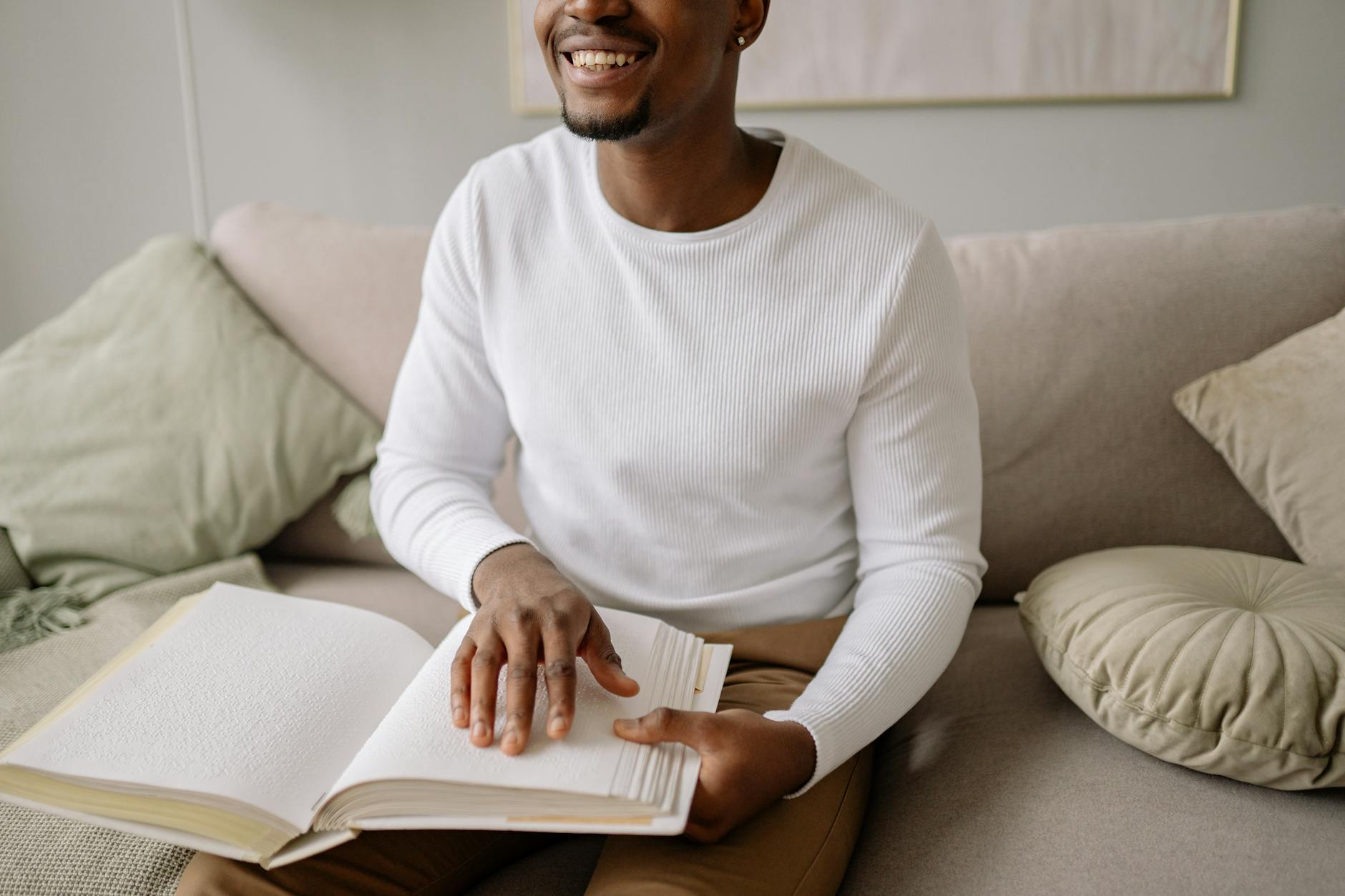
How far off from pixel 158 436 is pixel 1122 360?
1.28m

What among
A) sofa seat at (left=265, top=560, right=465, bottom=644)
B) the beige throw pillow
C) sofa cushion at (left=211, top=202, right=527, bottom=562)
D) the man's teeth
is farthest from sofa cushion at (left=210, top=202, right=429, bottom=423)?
the beige throw pillow

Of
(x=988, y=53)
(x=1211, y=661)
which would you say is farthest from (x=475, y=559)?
(x=988, y=53)

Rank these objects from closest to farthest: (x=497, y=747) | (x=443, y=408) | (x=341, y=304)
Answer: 1. (x=497, y=747)
2. (x=443, y=408)
3. (x=341, y=304)

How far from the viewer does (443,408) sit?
117 cm

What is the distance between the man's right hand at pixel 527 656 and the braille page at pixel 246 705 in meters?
0.12

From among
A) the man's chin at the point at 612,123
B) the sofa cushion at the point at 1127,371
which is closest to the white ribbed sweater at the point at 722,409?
the man's chin at the point at 612,123

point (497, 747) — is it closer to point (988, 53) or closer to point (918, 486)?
point (918, 486)

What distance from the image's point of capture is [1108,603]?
105 centimetres

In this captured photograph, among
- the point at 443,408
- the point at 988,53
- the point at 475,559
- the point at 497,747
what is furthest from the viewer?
the point at 988,53

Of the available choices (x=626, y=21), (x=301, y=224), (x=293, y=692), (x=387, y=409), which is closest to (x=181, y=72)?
(x=301, y=224)

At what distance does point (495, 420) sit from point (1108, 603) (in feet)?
2.21

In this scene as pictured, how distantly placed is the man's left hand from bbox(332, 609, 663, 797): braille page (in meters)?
0.03

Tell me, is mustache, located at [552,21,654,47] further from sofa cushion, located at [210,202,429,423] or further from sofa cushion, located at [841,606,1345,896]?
sofa cushion, located at [841,606,1345,896]

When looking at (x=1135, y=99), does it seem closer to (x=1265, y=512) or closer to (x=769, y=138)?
(x=1265, y=512)
